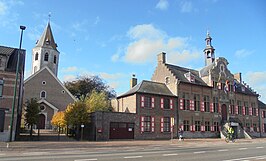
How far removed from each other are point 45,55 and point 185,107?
112 ft

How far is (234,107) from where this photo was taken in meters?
44.2

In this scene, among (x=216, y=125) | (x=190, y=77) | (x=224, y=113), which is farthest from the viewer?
(x=224, y=113)

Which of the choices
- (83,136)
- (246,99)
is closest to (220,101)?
(246,99)

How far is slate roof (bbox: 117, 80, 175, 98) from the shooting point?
35.1 meters

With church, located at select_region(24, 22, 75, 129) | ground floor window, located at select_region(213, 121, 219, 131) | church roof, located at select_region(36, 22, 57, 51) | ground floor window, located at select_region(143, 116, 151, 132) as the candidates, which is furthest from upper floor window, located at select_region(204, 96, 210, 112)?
church roof, located at select_region(36, 22, 57, 51)

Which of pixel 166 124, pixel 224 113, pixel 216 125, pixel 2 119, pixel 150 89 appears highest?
pixel 150 89

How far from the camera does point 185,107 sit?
38.3 m

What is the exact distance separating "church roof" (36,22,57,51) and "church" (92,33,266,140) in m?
25.9

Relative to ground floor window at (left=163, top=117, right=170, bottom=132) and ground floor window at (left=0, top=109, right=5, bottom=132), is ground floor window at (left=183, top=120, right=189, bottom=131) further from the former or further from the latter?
ground floor window at (left=0, top=109, right=5, bottom=132)

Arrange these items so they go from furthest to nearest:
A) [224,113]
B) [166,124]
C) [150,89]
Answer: [224,113], [150,89], [166,124]

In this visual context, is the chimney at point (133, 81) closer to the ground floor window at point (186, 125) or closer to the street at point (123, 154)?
the ground floor window at point (186, 125)

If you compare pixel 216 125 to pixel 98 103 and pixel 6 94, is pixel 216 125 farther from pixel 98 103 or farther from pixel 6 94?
pixel 6 94

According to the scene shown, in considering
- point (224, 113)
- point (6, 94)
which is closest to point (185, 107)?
point (224, 113)

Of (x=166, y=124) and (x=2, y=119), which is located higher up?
(x=2, y=119)
